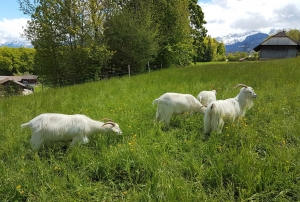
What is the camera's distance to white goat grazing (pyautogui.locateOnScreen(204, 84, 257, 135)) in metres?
4.49

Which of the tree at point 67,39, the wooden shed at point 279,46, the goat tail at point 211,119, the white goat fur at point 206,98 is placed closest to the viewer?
the goat tail at point 211,119

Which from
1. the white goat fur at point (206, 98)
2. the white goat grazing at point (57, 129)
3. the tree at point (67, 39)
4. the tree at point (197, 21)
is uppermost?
the tree at point (197, 21)

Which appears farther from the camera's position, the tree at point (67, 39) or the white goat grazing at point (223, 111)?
the tree at point (67, 39)

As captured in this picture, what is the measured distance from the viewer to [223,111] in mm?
4633

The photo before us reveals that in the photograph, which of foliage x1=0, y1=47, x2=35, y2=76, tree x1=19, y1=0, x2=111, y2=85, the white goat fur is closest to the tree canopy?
tree x1=19, y1=0, x2=111, y2=85

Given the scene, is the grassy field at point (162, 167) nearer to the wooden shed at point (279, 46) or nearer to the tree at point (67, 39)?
the tree at point (67, 39)

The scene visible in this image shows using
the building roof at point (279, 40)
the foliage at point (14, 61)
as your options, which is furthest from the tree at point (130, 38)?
the foliage at point (14, 61)

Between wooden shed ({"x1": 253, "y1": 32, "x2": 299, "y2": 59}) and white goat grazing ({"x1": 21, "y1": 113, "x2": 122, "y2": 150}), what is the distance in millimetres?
39332

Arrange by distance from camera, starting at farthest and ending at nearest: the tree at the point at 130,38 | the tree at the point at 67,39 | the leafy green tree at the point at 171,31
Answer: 1. the leafy green tree at the point at 171,31
2. the tree at the point at 130,38
3. the tree at the point at 67,39

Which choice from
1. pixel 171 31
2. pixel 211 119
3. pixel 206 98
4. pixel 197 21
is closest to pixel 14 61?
pixel 197 21

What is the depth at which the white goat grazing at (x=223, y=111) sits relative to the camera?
4488mm

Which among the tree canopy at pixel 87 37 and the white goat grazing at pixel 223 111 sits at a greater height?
the tree canopy at pixel 87 37

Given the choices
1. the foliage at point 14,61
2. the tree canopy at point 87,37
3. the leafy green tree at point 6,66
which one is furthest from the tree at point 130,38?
the leafy green tree at point 6,66

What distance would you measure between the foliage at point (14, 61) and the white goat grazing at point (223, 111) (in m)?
98.4
